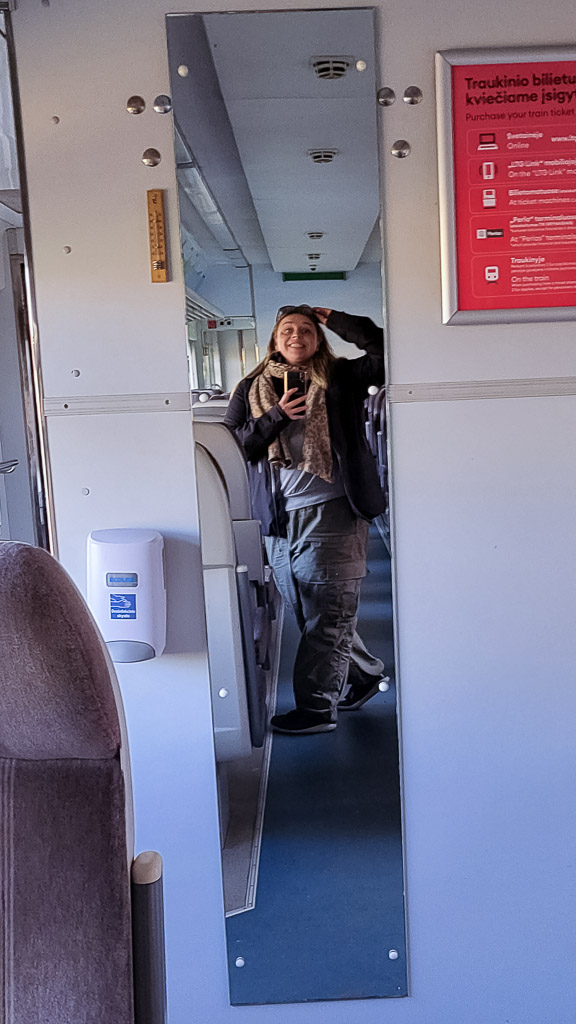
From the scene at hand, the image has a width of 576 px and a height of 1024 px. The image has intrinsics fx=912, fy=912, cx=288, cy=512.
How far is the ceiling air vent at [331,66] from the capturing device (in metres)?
1.89

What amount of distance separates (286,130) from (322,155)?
91 mm

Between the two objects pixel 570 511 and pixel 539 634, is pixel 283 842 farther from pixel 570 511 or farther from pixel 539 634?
pixel 570 511

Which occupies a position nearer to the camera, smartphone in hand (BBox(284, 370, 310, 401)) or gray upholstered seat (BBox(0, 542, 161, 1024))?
gray upholstered seat (BBox(0, 542, 161, 1024))

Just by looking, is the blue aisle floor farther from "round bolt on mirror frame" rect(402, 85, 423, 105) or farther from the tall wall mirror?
"round bolt on mirror frame" rect(402, 85, 423, 105)

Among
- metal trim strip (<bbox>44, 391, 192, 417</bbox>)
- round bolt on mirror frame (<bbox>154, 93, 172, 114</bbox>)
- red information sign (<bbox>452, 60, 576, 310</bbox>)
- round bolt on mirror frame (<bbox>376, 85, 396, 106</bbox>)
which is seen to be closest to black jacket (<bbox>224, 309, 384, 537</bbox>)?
metal trim strip (<bbox>44, 391, 192, 417</bbox>)

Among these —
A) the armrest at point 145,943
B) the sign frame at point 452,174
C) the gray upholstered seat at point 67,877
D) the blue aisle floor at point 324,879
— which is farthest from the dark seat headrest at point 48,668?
the sign frame at point 452,174

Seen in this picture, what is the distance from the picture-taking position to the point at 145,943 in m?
1.17

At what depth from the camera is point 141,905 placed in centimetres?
118

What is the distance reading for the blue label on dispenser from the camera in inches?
77.5

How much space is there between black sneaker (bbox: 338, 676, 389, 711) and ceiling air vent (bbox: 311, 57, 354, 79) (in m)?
1.31

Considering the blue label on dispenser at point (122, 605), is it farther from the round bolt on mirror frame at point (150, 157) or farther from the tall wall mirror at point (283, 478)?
the round bolt on mirror frame at point (150, 157)

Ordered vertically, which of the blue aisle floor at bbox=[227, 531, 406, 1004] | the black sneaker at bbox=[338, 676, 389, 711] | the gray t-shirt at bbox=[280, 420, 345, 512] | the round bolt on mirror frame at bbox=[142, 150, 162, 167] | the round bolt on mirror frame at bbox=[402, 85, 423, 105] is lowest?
the blue aisle floor at bbox=[227, 531, 406, 1004]

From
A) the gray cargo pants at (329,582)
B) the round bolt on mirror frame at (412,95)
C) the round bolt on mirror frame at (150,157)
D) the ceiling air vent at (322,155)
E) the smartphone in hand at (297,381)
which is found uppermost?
the round bolt on mirror frame at (412,95)

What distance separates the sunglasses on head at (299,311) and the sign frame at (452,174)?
0.93ft
